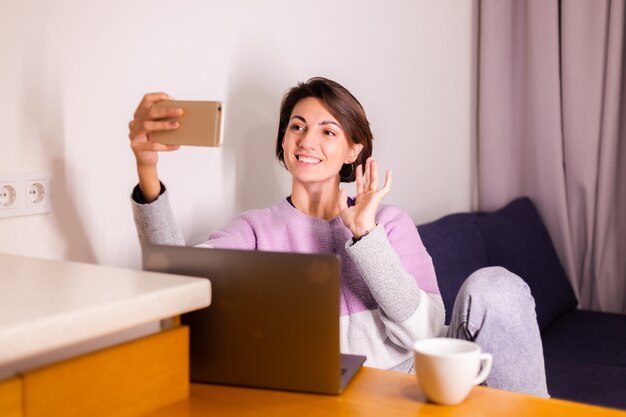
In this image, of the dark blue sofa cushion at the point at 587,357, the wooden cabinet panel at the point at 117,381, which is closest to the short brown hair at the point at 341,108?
the dark blue sofa cushion at the point at 587,357

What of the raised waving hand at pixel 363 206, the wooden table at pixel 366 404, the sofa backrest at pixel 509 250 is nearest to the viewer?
the wooden table at pixel 366 404

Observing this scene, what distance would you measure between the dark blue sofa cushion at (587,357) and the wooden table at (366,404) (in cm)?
122

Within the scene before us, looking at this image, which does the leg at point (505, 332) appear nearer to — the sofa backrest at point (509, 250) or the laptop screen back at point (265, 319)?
the laptop screen back at point (265, 319)

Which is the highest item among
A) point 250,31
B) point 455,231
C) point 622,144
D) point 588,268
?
point 250,31

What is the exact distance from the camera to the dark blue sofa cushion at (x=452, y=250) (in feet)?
7.84

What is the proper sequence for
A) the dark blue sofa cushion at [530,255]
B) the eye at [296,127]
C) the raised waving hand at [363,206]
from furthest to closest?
the dark blue sofa cushion at [530,255]
the eye at [296,127]
the raised waving hand at [363,206]

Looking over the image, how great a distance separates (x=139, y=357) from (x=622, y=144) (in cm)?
258

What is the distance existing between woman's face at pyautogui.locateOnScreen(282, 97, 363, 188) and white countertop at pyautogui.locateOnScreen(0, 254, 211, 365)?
81cm

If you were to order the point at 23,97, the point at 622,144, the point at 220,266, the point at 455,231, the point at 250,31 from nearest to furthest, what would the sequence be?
the point at 220,266
the point at 23,97
the point at 250,31
the point at 455,231
the point at 622,144

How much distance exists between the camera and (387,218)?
1.84 meters

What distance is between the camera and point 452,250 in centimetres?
252

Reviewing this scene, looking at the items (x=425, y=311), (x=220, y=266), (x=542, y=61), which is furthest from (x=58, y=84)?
(x=542, y=61)

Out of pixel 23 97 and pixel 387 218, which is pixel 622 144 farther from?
pixel 23 97

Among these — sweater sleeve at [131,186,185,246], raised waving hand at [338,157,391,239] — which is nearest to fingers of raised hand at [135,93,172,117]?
sweater sleeve at [131,186,185,246]
